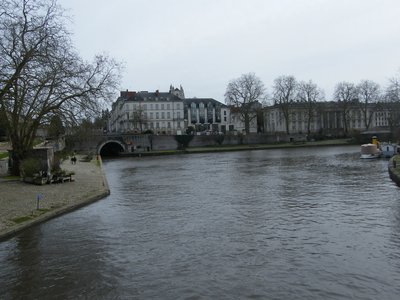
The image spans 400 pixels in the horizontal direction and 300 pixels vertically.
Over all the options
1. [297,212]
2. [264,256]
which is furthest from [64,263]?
[297,212]

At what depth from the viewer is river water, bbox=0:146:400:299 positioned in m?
9.63

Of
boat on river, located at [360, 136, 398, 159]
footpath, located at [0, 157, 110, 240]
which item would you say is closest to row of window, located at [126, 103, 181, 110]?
boat on river, located at [360, 136, 398, 159]

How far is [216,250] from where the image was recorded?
12.6 metres

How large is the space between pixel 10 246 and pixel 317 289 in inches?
377

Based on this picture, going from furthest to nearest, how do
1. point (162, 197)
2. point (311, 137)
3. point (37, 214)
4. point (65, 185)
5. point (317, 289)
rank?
point (311, 137), point (65, 185), point (162, 197), point (37, 214), point (317, 289)

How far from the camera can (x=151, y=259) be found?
11.9 metres

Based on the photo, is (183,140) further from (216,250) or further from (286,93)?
(216,250)

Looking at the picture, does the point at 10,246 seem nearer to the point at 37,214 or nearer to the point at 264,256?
the point at 37,214

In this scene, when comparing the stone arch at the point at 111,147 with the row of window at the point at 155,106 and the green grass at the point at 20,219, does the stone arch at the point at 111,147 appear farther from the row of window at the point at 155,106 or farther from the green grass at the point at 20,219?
the green grass at the point at 20,219

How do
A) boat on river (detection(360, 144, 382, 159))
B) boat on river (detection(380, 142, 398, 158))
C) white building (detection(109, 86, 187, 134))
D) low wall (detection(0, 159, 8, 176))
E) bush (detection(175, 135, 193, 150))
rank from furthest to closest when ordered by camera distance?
white building (detection(109, 86, 187, 134)) → bush (detection(175, 135, 193, 150)) → boat on river (detection(360, 144, 382, 159)) → boat on river (detection(380, 142, 398, 158)) → low wall (detection(0, 159, 8, 176))

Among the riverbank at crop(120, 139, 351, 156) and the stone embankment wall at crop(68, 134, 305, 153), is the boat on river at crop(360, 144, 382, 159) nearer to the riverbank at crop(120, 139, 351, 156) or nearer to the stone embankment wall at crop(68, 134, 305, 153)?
the riverbank at crop(120, 139, 351, 156)

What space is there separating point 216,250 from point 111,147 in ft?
274

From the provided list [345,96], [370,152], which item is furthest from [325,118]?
[370,152]

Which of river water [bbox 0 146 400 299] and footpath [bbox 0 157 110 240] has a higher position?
footpath [bbox 0 157 110 240]
